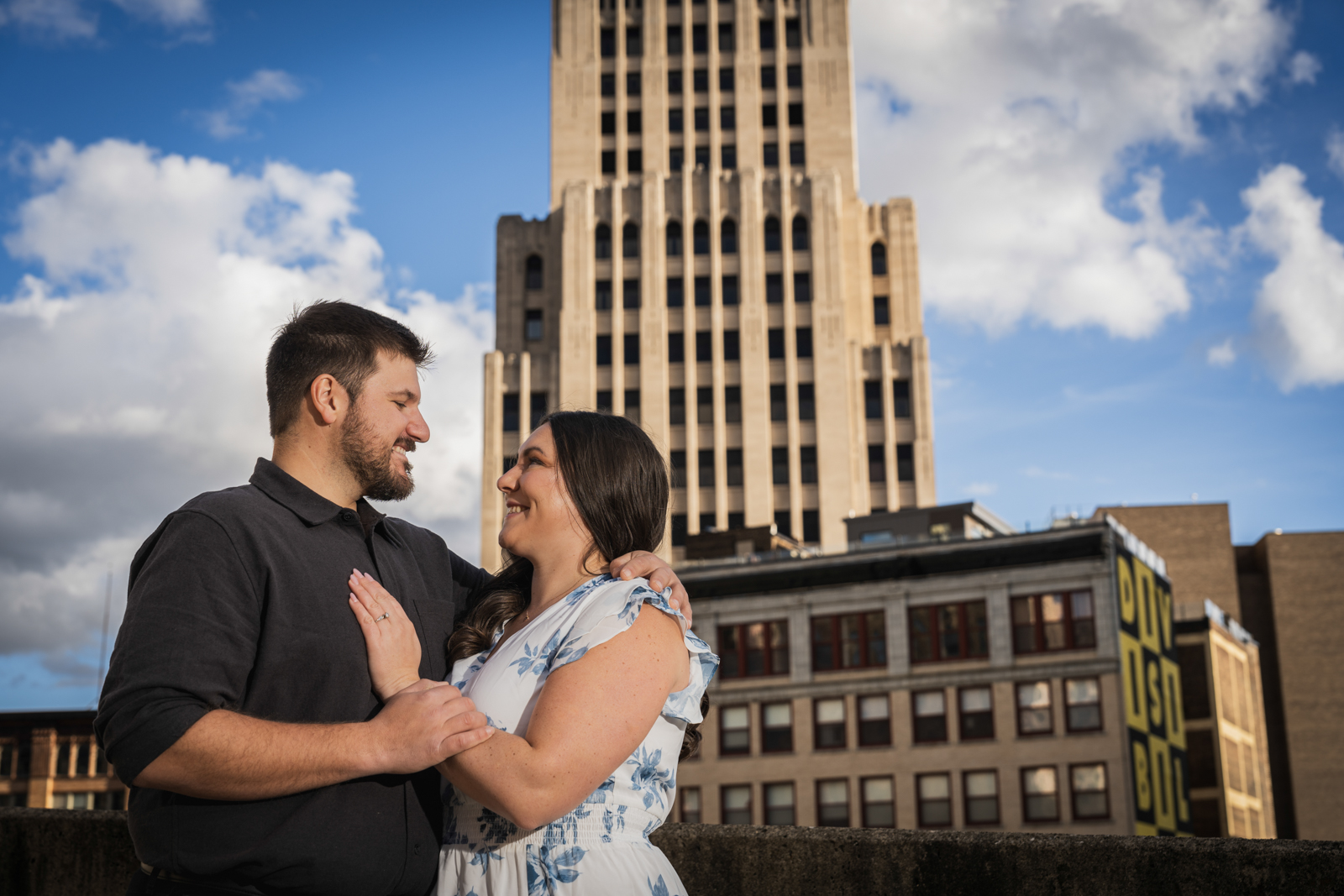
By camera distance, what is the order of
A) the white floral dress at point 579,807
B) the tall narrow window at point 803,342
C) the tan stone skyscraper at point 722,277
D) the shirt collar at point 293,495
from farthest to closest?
1. the tall narrow window at point 803,342
2. the tan stone skyscraper at point 722,277
3. the shirt collar at point 293,495
4. the white floral dress at point 579,807

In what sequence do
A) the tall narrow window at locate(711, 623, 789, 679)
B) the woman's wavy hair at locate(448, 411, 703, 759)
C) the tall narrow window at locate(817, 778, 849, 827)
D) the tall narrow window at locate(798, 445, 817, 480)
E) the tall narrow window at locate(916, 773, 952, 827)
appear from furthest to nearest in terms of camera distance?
1. the tall narrow window at locate(798, 445, 817, 480)
2. the tall narrow window at locate(711, 623, 789, 679)
3. the tall narrow window at locate(817, 778, 849, 827)
4. the tall narrow window at locate(916, 773, 952, 827)
5. the woman's wavy hair at locate(448, 411, 703, 759)

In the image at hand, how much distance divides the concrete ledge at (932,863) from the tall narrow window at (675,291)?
82028 mm

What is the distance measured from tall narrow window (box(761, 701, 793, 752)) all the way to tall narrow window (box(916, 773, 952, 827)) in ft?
17.8

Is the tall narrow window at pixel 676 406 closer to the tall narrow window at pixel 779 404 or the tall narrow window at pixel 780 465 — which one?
the tall narrow window at pixel 779 404

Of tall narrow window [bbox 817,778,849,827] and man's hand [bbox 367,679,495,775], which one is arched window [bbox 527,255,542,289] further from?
man's hand [bbox 367,679,495,775]

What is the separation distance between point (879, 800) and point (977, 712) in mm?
4917

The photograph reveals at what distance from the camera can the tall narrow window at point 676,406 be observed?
85625 mm

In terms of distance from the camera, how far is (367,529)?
4.67m

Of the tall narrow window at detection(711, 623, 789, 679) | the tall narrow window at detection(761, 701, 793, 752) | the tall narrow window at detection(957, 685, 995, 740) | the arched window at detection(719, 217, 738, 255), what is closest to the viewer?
the tall narrow window at detection(957, 685, 995, 740)

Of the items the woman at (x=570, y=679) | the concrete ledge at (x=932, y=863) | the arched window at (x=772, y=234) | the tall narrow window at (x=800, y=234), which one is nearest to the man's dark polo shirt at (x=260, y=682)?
the woman at (x=570, y=679)

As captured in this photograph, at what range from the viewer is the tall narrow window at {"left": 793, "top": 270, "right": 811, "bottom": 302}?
8794cm

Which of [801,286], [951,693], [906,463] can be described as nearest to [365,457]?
[951,693]

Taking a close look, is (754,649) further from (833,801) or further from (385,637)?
(385,637)

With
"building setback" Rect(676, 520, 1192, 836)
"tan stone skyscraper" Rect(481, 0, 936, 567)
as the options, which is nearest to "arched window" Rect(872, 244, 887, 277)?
"tan stone skyscraper" Rect(481, 0, 936, 567)
